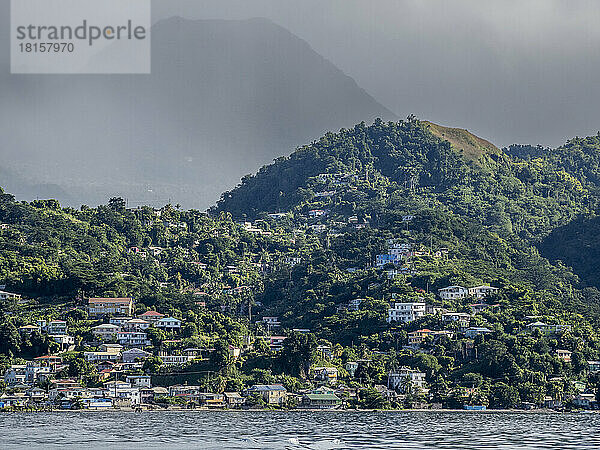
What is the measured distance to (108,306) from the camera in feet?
249

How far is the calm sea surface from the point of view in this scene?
4178 centimetres

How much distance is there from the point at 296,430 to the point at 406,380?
69.4ft

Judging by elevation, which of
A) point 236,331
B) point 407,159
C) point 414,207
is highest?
point 407,159

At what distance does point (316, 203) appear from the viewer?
127875 mm

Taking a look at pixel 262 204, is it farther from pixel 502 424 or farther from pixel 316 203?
pixel 502 424

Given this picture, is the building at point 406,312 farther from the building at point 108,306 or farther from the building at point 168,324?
the building at point 108,306

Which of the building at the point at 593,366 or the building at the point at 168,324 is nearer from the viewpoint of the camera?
the building at the point at 593,366

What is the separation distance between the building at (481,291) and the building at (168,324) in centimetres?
2205

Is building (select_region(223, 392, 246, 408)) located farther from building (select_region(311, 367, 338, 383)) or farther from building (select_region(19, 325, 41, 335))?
building (select_region(19, 325, 41, 335))

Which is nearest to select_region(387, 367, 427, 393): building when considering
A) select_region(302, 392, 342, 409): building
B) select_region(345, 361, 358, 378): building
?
select_region(345, 361, 358, 378): building

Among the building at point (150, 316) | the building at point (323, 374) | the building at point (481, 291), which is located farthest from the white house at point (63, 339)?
the building at point (481, 291)

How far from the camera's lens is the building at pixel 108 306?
7562 cm

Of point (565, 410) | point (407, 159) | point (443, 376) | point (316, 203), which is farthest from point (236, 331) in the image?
point (407, 159)

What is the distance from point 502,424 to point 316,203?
7573 cm
